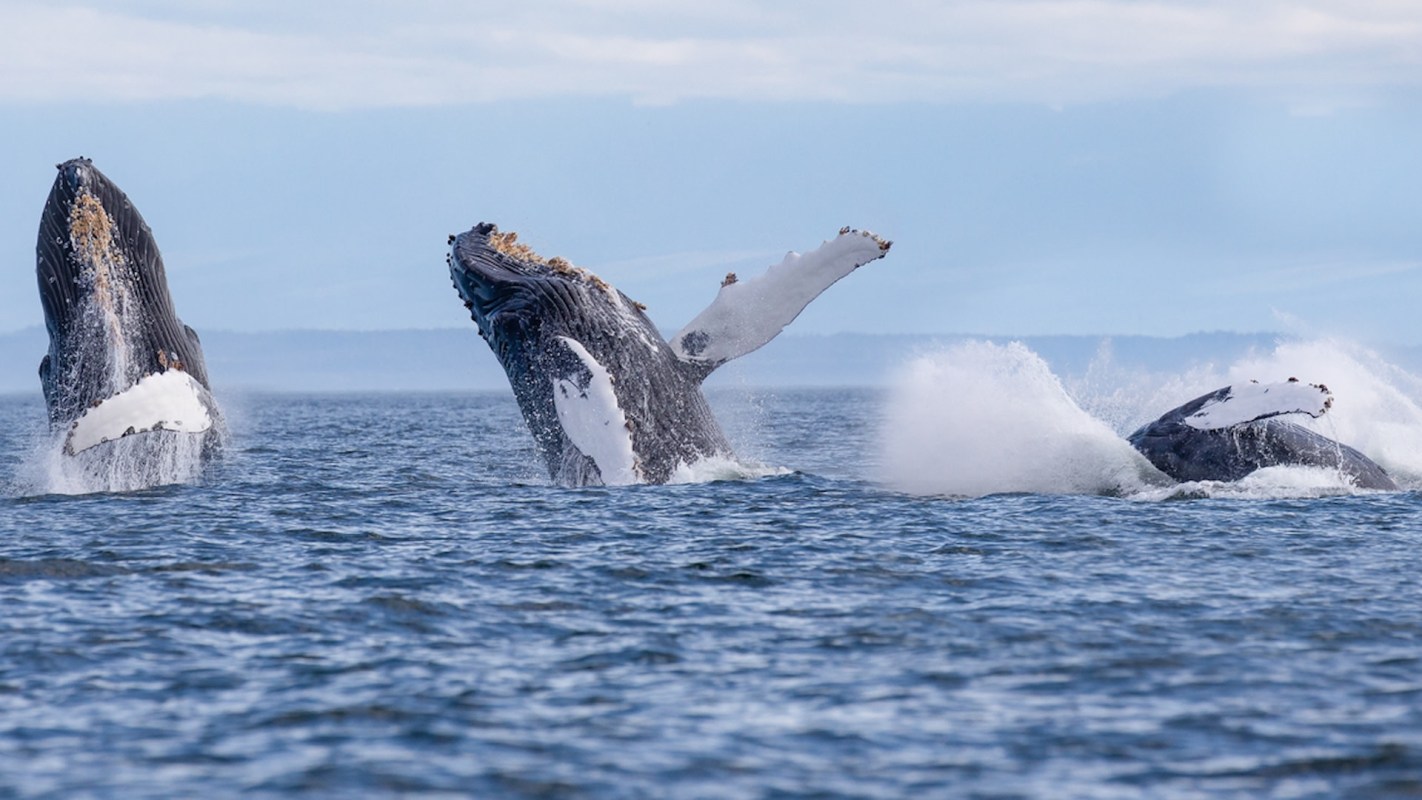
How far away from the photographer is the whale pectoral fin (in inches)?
764

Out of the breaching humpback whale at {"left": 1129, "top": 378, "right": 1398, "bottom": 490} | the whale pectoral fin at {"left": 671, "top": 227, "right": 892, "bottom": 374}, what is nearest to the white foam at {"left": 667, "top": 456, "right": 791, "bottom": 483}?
the whale pectoral fin at {"left": 671, "top": 227, "right": 892, "bottom": 374}

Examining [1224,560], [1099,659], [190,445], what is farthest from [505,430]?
[1099,659]

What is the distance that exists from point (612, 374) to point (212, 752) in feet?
34.5

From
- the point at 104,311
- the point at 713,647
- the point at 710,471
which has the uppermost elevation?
the point at 104,311

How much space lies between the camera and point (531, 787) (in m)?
8.30

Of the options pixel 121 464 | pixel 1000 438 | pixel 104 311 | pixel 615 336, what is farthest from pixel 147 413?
pixel 1000 438

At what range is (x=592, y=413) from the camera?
1844 cm

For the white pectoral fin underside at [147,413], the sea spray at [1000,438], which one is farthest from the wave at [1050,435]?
the white pectoral fin underside at [147,413]

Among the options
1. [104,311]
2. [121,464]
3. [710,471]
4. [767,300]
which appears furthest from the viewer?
[710,471]

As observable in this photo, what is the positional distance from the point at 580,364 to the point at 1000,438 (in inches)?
276

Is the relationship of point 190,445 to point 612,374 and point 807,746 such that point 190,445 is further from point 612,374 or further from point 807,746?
point 807,746

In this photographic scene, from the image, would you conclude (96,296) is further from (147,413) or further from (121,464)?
(121,464)

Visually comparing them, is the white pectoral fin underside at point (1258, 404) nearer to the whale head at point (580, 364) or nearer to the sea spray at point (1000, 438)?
the sea spray at point (1000, 438)

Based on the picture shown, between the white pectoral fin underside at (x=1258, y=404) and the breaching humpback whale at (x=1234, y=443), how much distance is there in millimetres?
12
